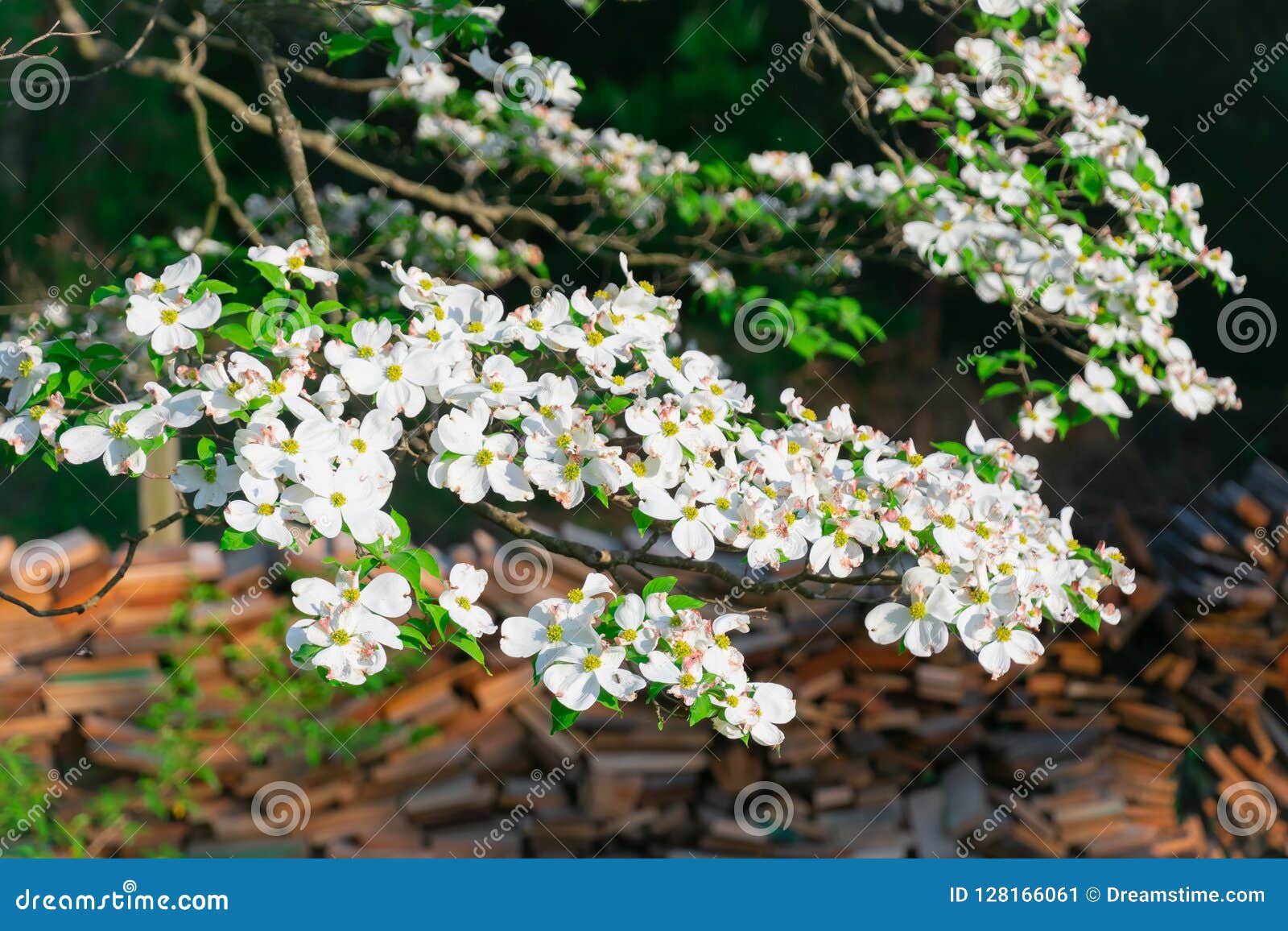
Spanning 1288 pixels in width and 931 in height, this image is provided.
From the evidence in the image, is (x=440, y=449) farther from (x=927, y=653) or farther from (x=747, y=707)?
(x=927, y=653)

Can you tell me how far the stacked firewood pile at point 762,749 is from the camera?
2758 mm

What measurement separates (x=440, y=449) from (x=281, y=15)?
2046 mm

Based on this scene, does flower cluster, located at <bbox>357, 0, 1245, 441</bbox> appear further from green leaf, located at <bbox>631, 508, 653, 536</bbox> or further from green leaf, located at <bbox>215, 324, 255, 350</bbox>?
green leaf, located at <bbox>215, 324, 255, 350</bbox>

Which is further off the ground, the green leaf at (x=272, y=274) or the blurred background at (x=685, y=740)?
the green leaf at (x=272, y=274)

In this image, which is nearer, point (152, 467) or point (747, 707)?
point (747, 707)

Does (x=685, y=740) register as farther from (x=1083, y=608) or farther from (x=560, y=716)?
(x=560, y=716)

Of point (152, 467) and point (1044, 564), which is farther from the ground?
point (1044, 564)

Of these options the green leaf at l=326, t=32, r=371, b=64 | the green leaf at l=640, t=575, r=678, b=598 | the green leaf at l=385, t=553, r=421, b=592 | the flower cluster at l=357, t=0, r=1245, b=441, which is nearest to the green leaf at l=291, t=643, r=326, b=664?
the green leaf at l=385, t=553, r=421, b=592

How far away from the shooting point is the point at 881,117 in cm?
551

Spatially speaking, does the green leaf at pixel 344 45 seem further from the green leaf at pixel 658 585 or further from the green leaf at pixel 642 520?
the green leaf at pixel 658 585

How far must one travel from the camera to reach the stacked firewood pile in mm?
2758

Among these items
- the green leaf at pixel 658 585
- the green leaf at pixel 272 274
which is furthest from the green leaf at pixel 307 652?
the green leaf at pixel 272 274

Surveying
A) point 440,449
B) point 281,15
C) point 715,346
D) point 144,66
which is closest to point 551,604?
point 440,449

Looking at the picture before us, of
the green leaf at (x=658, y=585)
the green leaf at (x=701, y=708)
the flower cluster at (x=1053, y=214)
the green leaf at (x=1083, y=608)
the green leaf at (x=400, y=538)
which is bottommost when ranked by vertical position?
the green leaf at (x=400, y=538)
